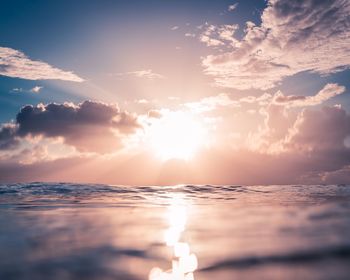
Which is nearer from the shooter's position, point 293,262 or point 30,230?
point 293,262

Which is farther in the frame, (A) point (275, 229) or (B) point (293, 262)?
(A) point (275, 229)

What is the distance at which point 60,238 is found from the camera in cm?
710

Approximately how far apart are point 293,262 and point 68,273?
3440 millimetres

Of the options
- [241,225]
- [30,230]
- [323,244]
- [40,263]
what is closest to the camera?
[40,263]

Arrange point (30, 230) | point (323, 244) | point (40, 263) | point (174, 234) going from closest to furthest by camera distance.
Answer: point (40, 263), point (323, 244), point (174, 234), point (30, 230)

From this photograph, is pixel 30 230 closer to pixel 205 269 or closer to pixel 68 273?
pixel 68 273

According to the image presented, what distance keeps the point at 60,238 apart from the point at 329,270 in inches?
225

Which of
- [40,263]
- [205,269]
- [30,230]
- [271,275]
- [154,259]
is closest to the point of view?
[271,275]

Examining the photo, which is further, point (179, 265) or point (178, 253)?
point (178, 253)

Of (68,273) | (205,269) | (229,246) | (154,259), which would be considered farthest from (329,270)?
(68,273)

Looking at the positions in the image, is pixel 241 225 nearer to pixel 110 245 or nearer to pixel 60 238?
pixel 110 245

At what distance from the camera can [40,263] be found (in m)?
4.86

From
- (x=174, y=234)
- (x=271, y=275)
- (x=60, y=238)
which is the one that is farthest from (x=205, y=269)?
(x=60, y=238)

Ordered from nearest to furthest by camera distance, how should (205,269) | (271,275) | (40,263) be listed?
(271,275) < (205,269) < (40,263)
